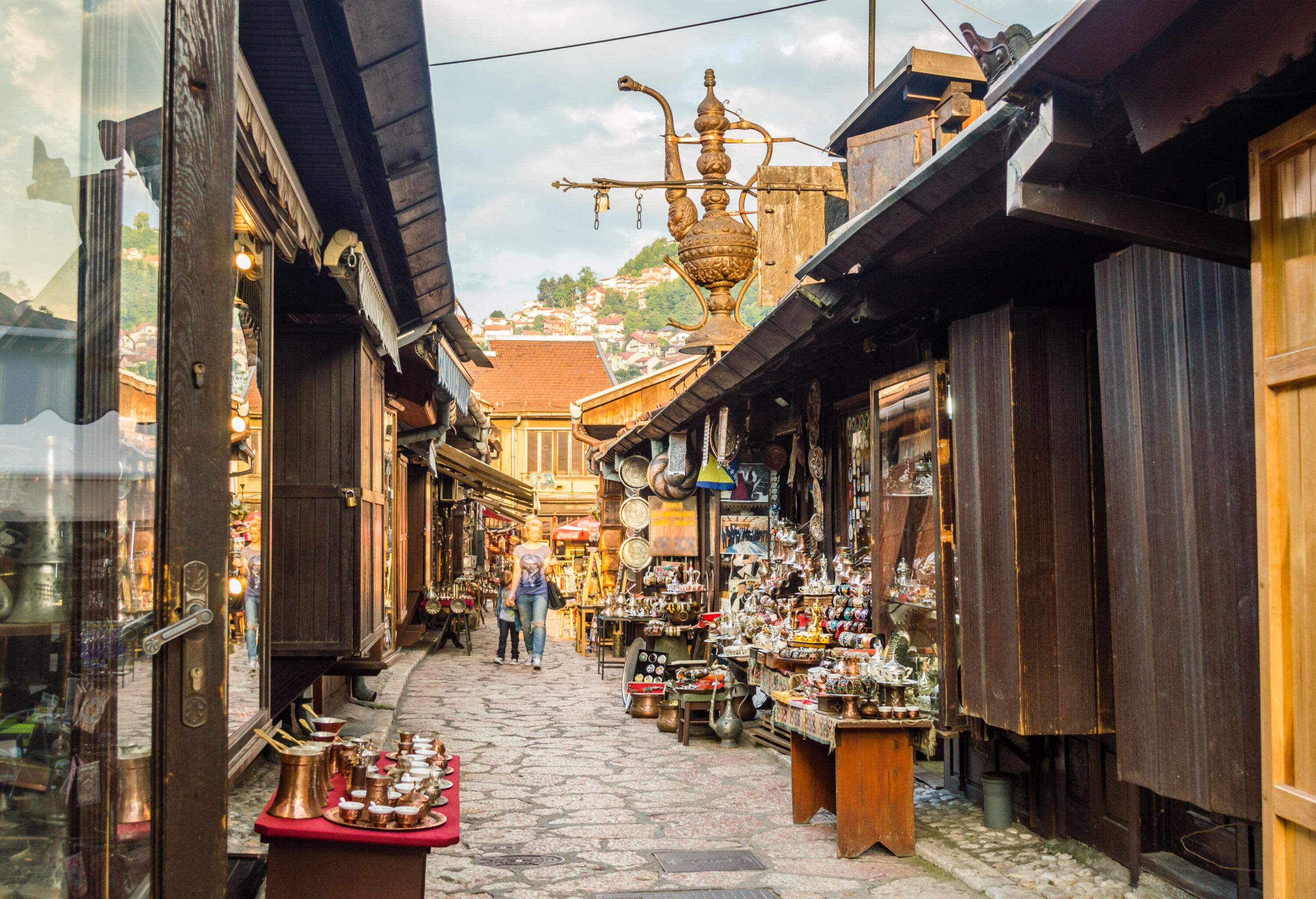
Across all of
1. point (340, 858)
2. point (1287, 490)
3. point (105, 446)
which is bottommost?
point (340, 858)

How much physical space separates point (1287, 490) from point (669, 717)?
903 centimetres

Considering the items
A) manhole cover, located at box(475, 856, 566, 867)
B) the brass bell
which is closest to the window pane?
manhole cover, located at box(475, 856, 566, 867)

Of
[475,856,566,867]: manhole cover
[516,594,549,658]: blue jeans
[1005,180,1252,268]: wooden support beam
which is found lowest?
[475,856,566,867]: manhole cover

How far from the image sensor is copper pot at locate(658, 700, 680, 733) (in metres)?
11.6

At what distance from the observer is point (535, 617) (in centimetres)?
1755

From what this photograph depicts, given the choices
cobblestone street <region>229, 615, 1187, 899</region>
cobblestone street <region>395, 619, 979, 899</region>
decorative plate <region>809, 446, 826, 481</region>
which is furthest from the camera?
decorative plate <region>809, 446, 826, 481</region>

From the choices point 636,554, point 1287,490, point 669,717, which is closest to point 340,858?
point 1287,490

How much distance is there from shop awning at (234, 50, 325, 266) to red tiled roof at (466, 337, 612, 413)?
42.5 m

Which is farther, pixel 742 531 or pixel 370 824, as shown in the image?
pixel 742 531

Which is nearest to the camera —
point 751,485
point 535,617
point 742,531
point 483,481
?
point 751,485

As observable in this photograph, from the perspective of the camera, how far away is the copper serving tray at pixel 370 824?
4.34 metres

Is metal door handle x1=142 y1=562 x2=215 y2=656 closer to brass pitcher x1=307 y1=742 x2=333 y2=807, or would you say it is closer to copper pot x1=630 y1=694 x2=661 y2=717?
brass pitcher x1=307 y1=742 x2=333 y2=807

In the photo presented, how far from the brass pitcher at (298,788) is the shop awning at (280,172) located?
2.39 m

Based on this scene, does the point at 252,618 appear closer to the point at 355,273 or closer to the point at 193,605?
the point at 355,273
